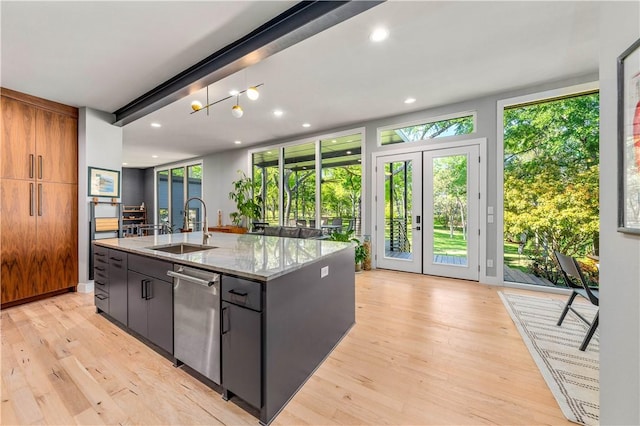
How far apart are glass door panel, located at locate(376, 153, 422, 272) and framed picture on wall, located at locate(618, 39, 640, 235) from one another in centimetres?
345

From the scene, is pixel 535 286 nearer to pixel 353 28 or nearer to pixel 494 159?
pixel 494 159

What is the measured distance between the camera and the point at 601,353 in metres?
1.21

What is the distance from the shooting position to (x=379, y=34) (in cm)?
236

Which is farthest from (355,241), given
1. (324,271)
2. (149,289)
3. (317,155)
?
(149,289)

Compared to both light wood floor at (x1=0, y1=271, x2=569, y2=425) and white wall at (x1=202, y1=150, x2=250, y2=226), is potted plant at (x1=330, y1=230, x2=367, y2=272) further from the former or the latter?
white wall at (x1=202, y1=150, x2=250, y2=226)

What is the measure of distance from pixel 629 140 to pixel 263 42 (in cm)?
246

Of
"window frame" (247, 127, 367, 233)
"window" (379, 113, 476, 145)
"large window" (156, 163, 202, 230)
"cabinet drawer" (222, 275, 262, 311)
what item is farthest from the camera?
"large window" (156, 163, 202, 230)

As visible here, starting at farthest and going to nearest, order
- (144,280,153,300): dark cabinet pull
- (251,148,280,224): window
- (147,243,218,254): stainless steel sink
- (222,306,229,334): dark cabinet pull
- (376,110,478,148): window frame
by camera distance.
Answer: (251,148,280,224): window → (376,110,478,148): window frame → (147,243,218,254): stainless steel sink → (144,280,153,300): dark cabinet pull → (222,306,229,334): dark cabinet pull

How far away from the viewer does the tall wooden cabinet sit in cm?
317

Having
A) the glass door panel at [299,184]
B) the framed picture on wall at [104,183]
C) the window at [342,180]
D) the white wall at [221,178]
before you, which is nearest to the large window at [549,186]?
the window at [342,180]

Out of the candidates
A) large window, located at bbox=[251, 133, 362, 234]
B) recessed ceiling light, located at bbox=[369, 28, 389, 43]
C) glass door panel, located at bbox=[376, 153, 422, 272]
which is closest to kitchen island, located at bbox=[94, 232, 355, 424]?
recessed ceiling light, located at bbox=[369, 28, 389, 43]

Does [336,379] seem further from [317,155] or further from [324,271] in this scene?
[317,155]

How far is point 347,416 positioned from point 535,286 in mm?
3661

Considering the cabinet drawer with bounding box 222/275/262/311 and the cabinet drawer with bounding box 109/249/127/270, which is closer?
the cabinet drawer with bounding box 222/275/262/311
